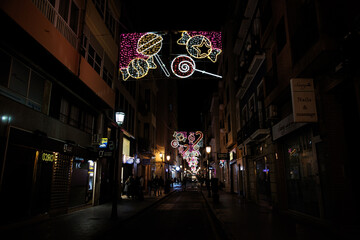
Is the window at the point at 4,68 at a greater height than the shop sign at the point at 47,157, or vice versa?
the window at the point at 4,68

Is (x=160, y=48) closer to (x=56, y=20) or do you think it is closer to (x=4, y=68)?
(x=56, y=20)

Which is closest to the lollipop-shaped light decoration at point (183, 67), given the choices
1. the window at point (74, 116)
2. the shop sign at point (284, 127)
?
the shop sign at point (284, 127)

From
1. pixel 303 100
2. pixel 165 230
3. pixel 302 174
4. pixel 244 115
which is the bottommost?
pixel 165 230

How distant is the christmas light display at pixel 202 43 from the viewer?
14141 millimetres

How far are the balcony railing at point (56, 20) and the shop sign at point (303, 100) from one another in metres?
10.0

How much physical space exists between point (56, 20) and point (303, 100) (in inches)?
420

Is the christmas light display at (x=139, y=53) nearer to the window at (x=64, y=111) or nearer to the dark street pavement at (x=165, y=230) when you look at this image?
the window at (x=64, y=111)

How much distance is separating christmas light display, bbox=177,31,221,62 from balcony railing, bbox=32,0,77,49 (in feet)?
18.9

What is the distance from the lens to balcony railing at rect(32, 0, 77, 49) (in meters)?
10.0

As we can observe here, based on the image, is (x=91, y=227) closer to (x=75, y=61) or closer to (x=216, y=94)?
(x=75, y=61)

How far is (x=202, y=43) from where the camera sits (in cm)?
1422

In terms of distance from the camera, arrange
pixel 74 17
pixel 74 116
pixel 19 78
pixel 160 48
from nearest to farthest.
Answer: pixel 19 78 < pixel 74 17 < pixel 74 116 < pixel 160 48

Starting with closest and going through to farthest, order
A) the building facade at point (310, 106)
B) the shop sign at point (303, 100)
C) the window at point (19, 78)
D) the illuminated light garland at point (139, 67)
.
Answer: the building facade at point (310, 106) → the shop sign at point (303, 100) → the window at point (19, 78) → the illuminated light garland at point (139, 67)

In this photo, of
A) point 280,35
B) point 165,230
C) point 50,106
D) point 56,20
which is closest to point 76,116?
point 50,106
